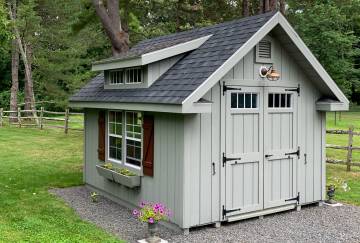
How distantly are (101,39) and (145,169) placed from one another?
76.4ft

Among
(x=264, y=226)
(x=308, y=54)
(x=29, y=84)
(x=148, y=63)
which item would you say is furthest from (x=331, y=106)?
→ (x=29, y=84)

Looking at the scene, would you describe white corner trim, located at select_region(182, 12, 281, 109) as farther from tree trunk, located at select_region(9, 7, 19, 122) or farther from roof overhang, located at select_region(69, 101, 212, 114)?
tree trunk, located at select_region(9, 7, 19, 122)

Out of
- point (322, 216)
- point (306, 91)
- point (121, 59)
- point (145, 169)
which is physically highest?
point (121, 59)

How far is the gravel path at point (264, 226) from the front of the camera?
24.7 ft

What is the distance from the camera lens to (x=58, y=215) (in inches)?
342

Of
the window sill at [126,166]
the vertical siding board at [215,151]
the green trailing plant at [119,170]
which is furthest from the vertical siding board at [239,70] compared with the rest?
the green trailing plant at [119,170]

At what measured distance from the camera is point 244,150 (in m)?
8.41

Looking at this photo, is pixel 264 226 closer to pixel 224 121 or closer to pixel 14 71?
pixel 224 121

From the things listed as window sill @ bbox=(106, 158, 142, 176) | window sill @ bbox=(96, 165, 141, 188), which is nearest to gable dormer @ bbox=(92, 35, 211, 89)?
window sill @ bbox=(106, 158, 142, 176)

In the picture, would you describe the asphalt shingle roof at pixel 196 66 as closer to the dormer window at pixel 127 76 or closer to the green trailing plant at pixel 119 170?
the dormer window at pixel 127 76

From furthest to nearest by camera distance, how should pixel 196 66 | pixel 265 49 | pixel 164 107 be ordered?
1. pixel 265 49
2. pixel 196 66
3. pixel 164 107

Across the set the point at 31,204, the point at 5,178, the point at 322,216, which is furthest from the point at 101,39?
the point at 322,216

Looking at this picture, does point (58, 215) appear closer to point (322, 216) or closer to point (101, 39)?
point (322, 216)

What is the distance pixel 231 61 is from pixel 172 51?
1.43 m
